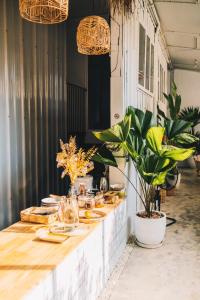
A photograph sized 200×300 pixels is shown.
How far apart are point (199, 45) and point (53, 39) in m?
4.67

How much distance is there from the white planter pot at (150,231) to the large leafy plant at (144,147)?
16 centimetres

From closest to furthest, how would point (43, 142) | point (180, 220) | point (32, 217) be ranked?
point (32, 217) → point (43, 142) → point (180, 220)

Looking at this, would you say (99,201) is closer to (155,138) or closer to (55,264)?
(155,138)

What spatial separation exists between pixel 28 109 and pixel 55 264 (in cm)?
219

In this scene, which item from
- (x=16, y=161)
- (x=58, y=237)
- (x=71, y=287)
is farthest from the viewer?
(x=16, y=161)

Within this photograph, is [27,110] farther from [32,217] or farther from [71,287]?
[71,287]

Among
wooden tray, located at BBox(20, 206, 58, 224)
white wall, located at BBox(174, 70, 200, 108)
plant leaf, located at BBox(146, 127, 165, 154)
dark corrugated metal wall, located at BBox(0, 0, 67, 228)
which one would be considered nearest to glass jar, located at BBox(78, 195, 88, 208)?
wooden tray, located at BBox(20, 206, 58, 224)

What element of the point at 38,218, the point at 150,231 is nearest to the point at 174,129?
the point at 150,231

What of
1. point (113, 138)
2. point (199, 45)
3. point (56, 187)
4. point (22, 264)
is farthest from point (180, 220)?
point (199, 45)

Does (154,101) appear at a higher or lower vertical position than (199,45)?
lower

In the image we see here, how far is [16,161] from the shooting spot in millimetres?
3490

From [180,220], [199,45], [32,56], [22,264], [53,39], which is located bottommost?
[180,220]

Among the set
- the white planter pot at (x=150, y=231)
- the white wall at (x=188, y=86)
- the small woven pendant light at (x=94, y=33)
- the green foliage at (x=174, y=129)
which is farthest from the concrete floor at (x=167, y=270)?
the white wall at (x=188, y=86)

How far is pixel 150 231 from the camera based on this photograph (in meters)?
4.02
